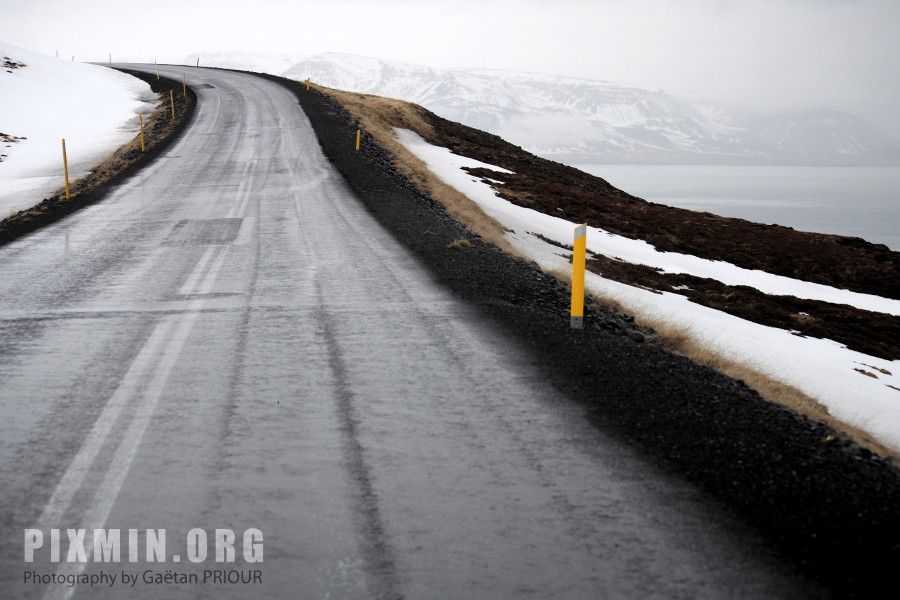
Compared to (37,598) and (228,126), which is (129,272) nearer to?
(37,598)

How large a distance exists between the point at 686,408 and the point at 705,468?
1040 millimetres

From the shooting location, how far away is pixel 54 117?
128 ft

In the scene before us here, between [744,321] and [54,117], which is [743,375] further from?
[54,117]

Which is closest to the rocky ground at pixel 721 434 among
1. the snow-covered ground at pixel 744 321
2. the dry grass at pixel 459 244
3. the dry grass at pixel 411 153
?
the dry grass at pixel 459 244

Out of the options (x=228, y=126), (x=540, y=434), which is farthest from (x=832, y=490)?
(x=228, y=126)

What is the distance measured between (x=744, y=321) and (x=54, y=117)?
3917 cm

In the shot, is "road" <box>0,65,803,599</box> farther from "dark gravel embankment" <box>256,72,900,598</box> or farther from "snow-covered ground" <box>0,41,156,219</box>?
"snow-covered ground" <box>0,41,156,219</box>

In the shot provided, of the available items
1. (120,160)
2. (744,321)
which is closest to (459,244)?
(744,321)

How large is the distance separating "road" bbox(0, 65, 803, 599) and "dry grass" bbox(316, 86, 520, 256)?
25.7 feet

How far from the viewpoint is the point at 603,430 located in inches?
191

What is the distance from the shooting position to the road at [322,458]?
3.22 metres

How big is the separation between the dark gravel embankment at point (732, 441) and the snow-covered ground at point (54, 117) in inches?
648

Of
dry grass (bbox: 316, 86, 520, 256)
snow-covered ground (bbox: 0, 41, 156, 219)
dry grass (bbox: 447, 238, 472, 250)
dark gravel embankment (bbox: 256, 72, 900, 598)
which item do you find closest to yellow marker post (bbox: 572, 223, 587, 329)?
dark gravel embankment (bbox: 256, 72, 900, 598)

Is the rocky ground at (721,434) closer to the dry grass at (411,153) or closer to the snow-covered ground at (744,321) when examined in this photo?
the snow-covered ground at (744,321)
